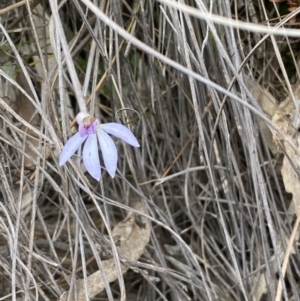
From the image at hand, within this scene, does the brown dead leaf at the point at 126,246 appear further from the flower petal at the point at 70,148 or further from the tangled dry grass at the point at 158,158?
the flower petal at the point at 70,148

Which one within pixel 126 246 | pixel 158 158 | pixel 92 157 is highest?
pixel 92 157

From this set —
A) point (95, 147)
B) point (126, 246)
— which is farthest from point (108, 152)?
point (126, 246)

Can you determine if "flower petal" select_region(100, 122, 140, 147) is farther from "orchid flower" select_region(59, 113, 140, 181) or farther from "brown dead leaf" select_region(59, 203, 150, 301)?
"brown dead leaf" select_region(59, 203, 150, 301)

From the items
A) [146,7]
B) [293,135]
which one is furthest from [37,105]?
[293,135]

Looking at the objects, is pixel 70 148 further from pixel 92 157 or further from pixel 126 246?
pixel 126 246

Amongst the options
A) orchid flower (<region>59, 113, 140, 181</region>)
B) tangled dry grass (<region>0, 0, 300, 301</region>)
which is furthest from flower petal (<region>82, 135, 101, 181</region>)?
tangled dry grass (<region>0, 0, 300, 301</region>)

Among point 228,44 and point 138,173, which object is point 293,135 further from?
point 138,173
